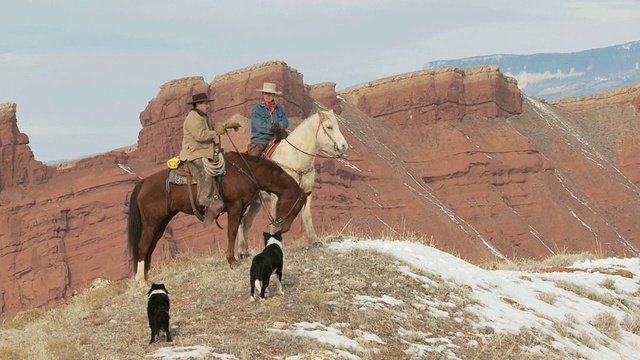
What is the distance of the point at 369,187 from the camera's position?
87.6 metres

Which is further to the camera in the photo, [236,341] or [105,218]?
[105,218]

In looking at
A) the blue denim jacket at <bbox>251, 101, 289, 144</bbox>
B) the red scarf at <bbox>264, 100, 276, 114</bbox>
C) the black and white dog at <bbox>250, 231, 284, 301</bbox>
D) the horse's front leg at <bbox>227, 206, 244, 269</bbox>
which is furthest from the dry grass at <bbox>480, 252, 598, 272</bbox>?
the black and white dog at <bbox>250, 231, 284, 301</bbox>

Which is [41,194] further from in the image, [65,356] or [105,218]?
[65,356]

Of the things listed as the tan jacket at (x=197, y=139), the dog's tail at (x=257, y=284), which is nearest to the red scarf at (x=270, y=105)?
the tan jacket at (x=197, y=139)

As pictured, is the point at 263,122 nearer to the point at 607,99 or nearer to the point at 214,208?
the point at 214,208

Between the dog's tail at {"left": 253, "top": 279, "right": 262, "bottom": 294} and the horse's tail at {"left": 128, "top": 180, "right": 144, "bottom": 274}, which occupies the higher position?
the horse's tail at {"left": 128, "top": 180, "right": 144, "bottom": 274}

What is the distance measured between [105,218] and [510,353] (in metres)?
74.6

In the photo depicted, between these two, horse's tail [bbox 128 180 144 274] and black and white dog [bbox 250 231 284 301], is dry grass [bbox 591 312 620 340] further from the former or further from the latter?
horse's tail [bbox 128 180 144 274]

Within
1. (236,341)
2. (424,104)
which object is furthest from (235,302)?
(424,104)

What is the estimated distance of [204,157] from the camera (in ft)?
46.6

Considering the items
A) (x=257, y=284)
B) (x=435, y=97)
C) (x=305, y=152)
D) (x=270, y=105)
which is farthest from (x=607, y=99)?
(x=257, y=284)

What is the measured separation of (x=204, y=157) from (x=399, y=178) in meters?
78.1

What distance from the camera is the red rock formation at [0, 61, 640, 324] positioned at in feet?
262

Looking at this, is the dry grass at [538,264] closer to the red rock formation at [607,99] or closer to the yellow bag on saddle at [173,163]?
the yellow bag on saddle at [173,163]
